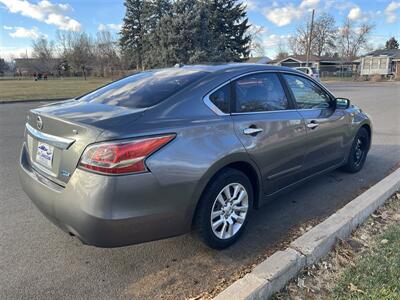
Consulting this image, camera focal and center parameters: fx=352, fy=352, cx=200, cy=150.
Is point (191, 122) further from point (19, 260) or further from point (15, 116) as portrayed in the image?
point (15, 116)

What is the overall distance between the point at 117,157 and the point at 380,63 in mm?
67086

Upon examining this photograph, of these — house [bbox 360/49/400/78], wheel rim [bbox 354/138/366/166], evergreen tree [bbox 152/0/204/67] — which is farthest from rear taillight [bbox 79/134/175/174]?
house [bbox 360/49/400/78]

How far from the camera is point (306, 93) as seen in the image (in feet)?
13.8

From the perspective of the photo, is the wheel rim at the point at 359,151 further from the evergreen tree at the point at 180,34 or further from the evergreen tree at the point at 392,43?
the evergreen tree at the point at 392,43

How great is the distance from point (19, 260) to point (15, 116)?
1014cm

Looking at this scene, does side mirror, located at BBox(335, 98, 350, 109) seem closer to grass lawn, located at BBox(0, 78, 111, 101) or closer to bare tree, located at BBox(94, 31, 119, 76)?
grass lawn, located at BBox(0, 78, 111, 101)

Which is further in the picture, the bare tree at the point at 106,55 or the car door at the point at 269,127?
the bare tree at the point at 106,55

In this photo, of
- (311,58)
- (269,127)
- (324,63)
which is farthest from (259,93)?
(324,63)

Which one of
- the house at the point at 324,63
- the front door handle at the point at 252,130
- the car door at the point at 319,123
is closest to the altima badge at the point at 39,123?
the front door handle at the point at 252,130

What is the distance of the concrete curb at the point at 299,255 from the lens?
234cm

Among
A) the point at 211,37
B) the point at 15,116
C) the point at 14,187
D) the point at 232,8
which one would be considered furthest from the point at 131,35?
the point at 14,187

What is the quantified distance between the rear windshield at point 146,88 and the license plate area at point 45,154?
2.12 feet

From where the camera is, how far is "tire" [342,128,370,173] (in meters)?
5.09

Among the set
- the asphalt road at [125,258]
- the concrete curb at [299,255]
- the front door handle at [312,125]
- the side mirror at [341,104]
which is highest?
the side mirror at [341,104]
